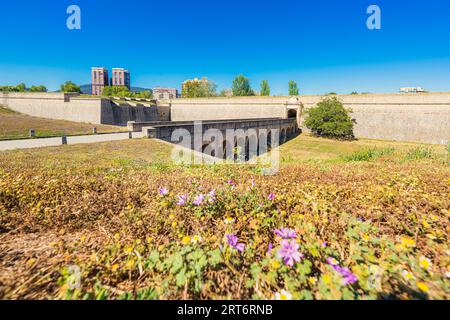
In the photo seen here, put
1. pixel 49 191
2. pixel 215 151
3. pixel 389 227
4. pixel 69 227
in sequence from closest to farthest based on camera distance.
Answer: pixel 389 227 → pixel 69 227 → pixel 49 191 → pixel 215 151

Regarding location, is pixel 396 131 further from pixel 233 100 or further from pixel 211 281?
pixel 211 281

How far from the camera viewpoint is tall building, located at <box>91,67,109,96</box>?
131750 mm

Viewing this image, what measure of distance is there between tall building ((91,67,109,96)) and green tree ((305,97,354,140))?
449 ft

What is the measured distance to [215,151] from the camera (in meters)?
16.1

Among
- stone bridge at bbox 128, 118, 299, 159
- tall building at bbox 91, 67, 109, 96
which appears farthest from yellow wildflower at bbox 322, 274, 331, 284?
tall building at bbox 91, 67, 109, 96

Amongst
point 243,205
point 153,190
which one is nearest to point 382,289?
point 243,205

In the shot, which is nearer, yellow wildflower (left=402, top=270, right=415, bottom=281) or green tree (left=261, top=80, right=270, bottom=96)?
yellow wildflower (left=402, top=270, right=415, bottom=281)

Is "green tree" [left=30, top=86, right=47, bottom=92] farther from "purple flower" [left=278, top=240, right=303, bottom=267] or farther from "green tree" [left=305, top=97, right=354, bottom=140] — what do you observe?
"purple flower" [left=278, top=240, right=303, bottom=267]

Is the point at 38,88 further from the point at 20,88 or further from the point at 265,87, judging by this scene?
the point at 265,87

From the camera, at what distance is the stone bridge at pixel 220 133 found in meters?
13.2

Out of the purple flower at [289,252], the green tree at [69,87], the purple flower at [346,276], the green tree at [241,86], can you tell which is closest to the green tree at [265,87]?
the green tree at [241,86]

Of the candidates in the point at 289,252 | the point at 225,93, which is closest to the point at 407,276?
the point at 289,252

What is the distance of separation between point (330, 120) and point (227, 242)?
1326 inches
